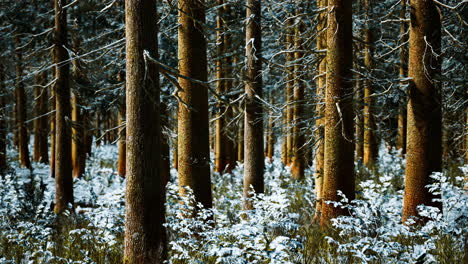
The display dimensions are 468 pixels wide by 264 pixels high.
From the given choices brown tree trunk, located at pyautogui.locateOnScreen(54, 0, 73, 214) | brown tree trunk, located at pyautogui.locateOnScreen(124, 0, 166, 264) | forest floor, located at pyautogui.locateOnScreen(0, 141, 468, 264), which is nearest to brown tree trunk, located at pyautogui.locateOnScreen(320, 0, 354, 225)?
forest floor, located at pyautogui.locateOnScreen(0, 141, 468, 264)

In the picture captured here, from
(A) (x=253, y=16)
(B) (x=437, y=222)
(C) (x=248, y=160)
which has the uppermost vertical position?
(A) (x=253, y=16)

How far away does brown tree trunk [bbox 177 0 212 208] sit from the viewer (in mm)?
6680

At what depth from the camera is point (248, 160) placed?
9.17m

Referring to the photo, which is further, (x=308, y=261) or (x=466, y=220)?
(x=466, y=220)

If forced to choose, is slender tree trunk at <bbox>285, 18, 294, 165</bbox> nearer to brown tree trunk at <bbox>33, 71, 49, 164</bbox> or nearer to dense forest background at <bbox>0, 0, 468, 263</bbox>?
dense forest background at <bbox>0, 0, 468, 263</bbox>

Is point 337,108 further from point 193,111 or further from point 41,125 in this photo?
point 41,125

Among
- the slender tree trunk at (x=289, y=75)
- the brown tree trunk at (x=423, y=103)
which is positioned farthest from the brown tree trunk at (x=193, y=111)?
the brown tree trunk at (x=423, y=103)

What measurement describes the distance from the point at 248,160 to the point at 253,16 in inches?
126

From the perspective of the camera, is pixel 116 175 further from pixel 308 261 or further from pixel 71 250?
pixel 308 261

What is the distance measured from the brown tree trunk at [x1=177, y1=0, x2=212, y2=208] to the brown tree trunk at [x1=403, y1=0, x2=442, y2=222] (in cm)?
349

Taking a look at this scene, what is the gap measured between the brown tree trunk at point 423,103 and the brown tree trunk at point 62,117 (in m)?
8.13

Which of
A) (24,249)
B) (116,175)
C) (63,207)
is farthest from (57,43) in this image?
(116,175)

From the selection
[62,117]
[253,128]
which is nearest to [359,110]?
[253,128]

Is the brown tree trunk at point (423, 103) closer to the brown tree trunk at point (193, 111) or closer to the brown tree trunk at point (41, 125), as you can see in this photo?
the brown tree trunk at point (193, 111)
